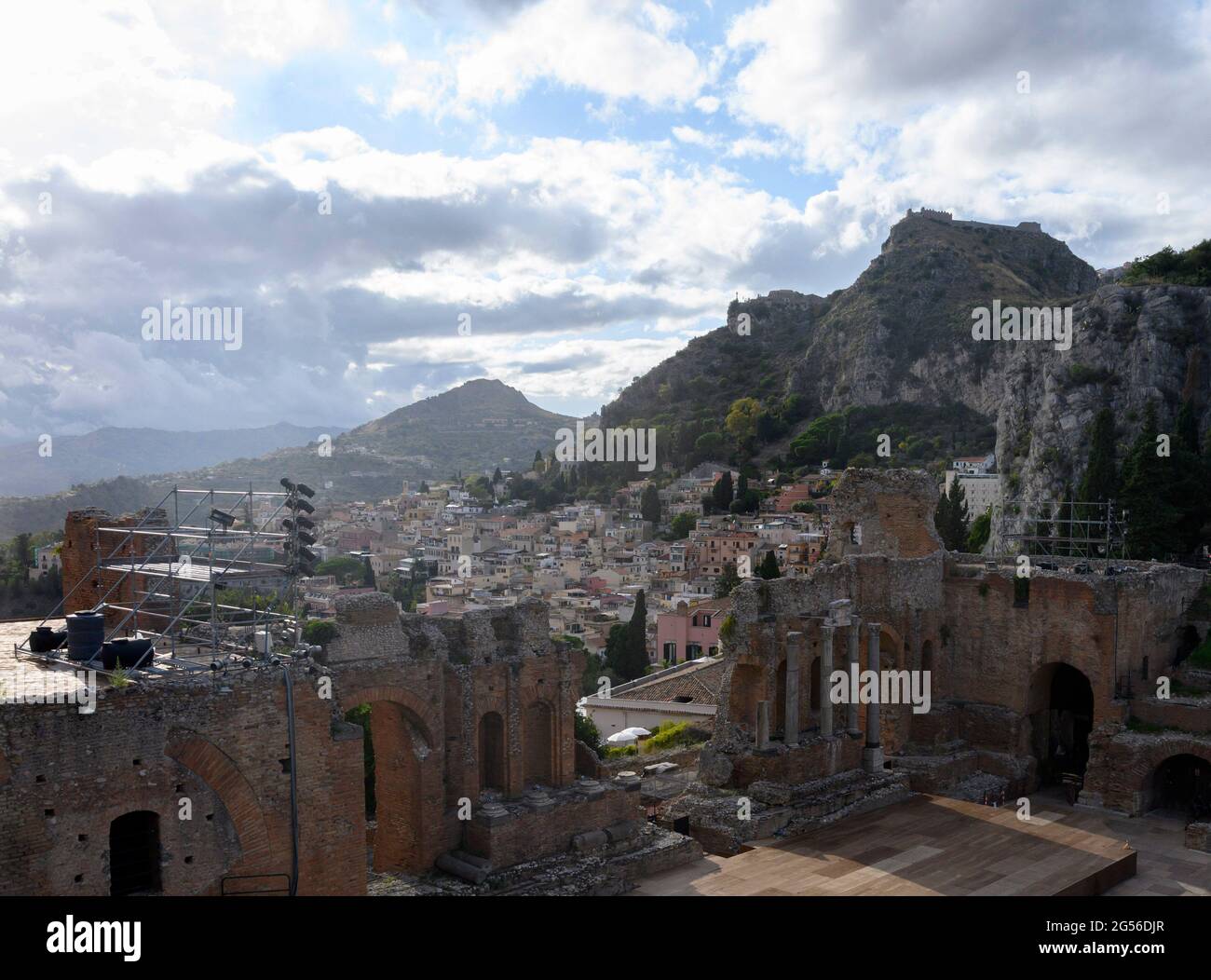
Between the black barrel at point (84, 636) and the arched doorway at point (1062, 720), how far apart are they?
2669 centimetres

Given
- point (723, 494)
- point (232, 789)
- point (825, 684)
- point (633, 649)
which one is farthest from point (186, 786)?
point (723, 494)

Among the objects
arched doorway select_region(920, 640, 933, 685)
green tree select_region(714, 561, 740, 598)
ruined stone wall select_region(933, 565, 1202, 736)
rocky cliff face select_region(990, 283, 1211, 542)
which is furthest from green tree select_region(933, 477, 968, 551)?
arched doorway select_region(920, 640, 933, 685)

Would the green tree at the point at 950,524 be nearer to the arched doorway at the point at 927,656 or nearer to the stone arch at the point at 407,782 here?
the arched doorway at the point at 927,656

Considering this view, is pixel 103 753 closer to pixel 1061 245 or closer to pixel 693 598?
pixel 693 598

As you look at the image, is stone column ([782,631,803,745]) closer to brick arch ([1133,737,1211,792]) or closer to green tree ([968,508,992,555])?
brick arch ([1133,737,1211,792])

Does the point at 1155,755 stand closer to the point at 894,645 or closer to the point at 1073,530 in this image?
the point at 894,645

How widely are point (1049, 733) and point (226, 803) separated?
26376mm

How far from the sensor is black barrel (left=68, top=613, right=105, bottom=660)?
14.9 meters

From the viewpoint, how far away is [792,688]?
87.6 feet

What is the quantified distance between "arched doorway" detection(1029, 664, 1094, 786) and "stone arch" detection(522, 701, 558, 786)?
16940 mm

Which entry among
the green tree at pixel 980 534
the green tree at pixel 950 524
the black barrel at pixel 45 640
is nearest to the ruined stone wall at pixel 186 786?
the black barrel at pixel 45 640

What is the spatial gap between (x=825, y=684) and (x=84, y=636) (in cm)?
1892
